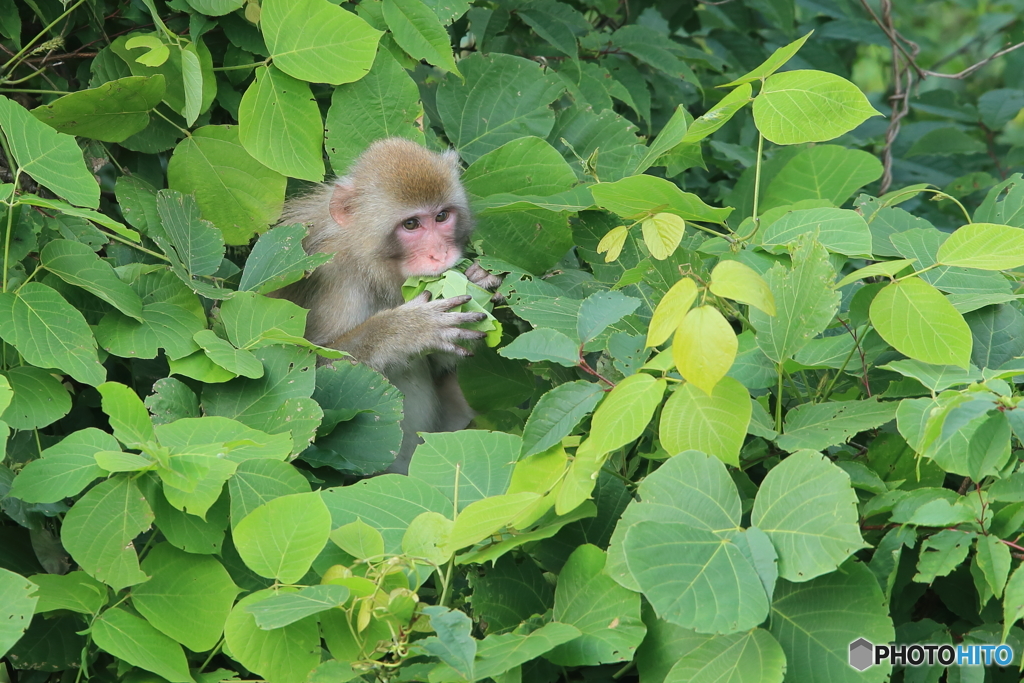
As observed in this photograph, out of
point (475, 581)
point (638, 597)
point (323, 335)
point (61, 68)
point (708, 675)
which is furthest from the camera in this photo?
point (323, 335)

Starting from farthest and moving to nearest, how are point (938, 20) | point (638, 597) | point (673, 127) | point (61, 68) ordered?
point (938, 20), point (61, 68), point (673, 127), point (638, 597)

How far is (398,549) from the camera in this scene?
4.99 ft

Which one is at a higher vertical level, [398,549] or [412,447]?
[398,549]

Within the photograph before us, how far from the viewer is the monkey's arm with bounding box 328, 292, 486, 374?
2.31 meters

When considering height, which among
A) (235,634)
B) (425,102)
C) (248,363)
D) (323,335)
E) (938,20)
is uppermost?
(425,102)

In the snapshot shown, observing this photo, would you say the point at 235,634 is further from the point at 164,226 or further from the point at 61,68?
the point at 61,68

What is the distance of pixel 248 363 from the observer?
1871mm

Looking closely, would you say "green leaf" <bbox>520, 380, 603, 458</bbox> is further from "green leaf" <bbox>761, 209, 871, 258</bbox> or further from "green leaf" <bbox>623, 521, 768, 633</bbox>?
"green leaf" <bbox>761, 209, 871, 258</bbox>

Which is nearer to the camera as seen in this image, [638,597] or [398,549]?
[638,597]

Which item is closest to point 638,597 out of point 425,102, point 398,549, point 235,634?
point 398,549

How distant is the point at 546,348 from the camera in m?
1.57

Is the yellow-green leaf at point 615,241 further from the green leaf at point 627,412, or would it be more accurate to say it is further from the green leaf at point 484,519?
the green leaf at point 484,519

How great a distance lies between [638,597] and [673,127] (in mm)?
1042

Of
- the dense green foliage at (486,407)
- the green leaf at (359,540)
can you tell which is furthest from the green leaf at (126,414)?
the green leaf at (359,540)
